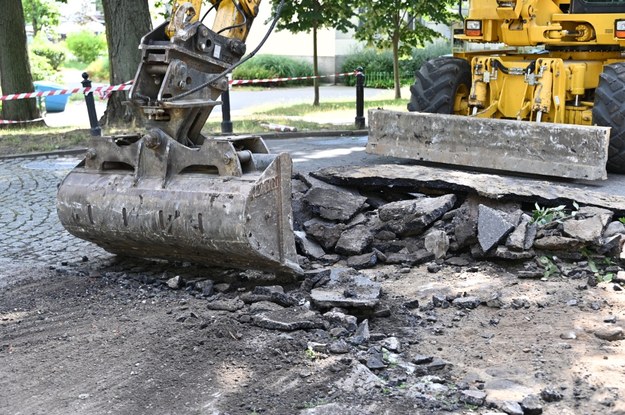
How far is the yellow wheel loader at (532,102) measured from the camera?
30.5ft

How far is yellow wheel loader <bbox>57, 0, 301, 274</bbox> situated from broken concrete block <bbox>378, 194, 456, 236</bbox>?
4.10ft

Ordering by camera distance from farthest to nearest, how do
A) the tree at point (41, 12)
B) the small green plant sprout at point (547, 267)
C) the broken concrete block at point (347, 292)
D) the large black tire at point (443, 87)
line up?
the tree at point (41, 12) < the large black tire at point (443, 87) < the small green plant sprout at point (547, 267) < the broken concrete block at point (347, 292)

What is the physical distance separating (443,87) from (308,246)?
4753 mm

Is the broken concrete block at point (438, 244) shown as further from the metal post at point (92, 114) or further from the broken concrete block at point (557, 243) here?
the metal post at point (92, 114)

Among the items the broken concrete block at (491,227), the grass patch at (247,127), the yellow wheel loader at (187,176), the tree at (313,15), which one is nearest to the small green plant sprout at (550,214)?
the broken concrete block at (491,227)

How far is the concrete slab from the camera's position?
24.2 ft

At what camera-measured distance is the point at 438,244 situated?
7.01 meters

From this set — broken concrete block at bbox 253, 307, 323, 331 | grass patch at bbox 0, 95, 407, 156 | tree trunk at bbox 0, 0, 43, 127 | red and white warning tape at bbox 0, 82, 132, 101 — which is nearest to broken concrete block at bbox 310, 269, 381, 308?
broken concrete block at bbox 253, 307, 323, 331

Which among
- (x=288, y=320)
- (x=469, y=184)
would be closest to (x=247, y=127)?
(x=469, y=184)

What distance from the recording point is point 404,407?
444 centimetres

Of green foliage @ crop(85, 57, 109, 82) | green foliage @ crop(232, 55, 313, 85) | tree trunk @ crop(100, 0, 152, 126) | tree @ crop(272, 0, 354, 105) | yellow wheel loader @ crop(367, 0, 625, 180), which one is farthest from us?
green foliage @ crop(85, 57, 109, 82)

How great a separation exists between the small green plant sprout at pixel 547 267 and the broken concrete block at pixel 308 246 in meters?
1.81

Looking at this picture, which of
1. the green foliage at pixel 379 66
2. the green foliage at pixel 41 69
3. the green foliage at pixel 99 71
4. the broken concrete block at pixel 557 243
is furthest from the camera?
the green foliage at pixel 99 71

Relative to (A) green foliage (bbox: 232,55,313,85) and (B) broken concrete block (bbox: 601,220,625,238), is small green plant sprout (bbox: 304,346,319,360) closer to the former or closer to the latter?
(B) broken concrete block (bbox: 601,220,625,238)
